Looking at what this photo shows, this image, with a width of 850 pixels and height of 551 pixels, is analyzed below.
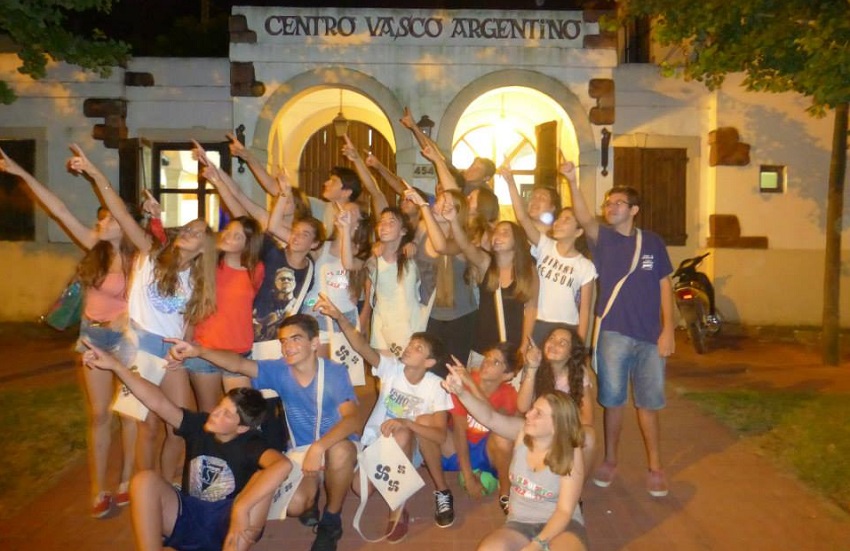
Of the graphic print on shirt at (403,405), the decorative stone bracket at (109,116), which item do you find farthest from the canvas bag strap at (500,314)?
the decorative stone bracket at (109,116)

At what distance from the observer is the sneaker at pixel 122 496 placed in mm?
5227

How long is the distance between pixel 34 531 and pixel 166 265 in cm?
173

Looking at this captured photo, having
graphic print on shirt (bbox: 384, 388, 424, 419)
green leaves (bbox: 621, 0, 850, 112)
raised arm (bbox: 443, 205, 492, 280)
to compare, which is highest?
green leaves (bbox: 621, 0, 850, 112)

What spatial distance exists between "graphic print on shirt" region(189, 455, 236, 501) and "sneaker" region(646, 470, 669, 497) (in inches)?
108

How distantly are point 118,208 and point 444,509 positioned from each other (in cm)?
265

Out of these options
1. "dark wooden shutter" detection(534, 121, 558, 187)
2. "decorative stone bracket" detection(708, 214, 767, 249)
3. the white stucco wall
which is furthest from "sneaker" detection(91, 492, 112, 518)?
"decorative stone bracket" detection(708, 214, 767, 249)

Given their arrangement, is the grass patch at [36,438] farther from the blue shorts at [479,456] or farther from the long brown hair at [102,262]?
the blue shorts at [479,456]

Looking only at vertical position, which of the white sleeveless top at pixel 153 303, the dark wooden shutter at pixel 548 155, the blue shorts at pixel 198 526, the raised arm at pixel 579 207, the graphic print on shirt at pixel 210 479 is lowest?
the blue shorts at pixel 198 526

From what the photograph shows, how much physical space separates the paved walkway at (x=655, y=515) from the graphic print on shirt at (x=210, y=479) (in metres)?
0.54

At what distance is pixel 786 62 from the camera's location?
862 cm

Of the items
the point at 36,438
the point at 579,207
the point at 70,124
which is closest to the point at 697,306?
the point at 579,207

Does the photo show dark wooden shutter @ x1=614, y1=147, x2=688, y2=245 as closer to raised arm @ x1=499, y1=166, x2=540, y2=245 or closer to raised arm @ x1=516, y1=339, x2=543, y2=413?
raised arm @ x1=499, y1=166, x2=540, y2=245

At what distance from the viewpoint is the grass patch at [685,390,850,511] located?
5824 mm

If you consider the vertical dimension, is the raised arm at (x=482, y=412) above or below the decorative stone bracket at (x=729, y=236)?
below
